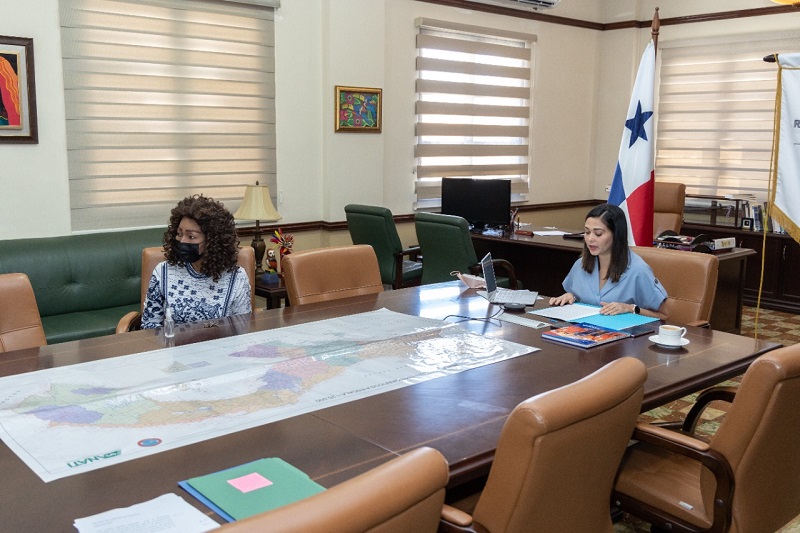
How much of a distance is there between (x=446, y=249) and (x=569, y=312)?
6.83 ft

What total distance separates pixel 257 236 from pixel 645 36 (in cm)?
474

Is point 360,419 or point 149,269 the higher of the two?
point 149,269

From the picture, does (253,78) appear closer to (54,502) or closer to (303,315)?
(303,315)

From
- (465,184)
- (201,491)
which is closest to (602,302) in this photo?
(201,491)

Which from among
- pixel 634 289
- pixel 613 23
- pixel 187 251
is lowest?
pixel 634 289

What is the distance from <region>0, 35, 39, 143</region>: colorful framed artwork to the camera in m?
4.25

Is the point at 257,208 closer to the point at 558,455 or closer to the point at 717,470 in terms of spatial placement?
the point at 717,470

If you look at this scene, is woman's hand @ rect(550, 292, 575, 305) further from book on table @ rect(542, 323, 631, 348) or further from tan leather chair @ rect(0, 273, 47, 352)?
tan leather chair @ rect(0, 273, 47, 352)

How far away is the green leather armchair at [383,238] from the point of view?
518 centimetres

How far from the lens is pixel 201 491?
1.44 meters

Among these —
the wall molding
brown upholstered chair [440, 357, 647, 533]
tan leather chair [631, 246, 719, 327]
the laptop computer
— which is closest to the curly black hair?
the laptop computer

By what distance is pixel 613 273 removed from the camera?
10.7ft

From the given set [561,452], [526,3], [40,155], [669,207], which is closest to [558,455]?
[561,452]

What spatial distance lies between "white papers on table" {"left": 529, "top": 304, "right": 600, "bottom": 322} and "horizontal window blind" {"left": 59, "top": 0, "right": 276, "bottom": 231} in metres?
2.94
